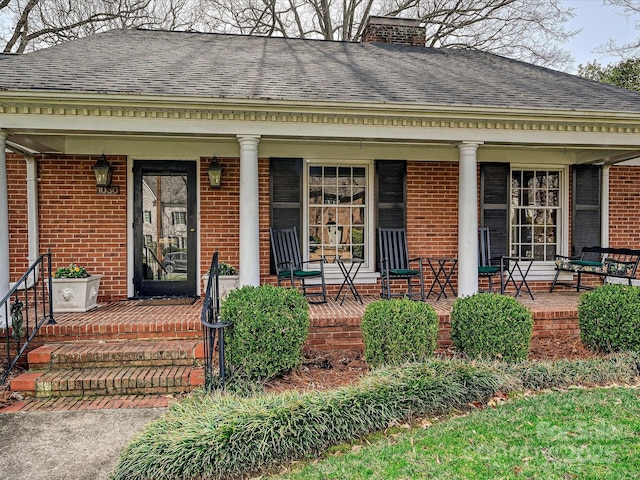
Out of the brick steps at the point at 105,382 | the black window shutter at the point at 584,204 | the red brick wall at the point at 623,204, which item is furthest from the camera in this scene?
the red brick wall at the point at 623,204

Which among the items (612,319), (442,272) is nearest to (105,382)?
(442,272)

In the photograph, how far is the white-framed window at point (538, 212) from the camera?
699cm

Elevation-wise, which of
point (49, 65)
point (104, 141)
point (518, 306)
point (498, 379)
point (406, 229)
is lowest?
point (498, 379)

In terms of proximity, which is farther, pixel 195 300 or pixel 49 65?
pixel 195 300

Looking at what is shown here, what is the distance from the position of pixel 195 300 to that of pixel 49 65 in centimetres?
345

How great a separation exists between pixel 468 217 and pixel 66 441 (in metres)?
4.55

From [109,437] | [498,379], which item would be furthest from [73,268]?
[498,379]

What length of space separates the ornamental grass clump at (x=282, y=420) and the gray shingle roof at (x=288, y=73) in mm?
3041

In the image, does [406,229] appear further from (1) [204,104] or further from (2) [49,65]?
(2) [49,65]

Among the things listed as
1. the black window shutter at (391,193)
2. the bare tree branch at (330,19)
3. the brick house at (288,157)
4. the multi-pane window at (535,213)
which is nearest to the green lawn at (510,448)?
the brick house at (288,157)

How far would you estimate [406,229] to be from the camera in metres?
6.59

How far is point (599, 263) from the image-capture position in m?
6.33

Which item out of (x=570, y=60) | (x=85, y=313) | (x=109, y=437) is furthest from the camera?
(x=570, y=60)

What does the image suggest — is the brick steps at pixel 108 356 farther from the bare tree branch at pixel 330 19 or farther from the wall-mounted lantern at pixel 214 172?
the bare tree branch at pixel 330 19
